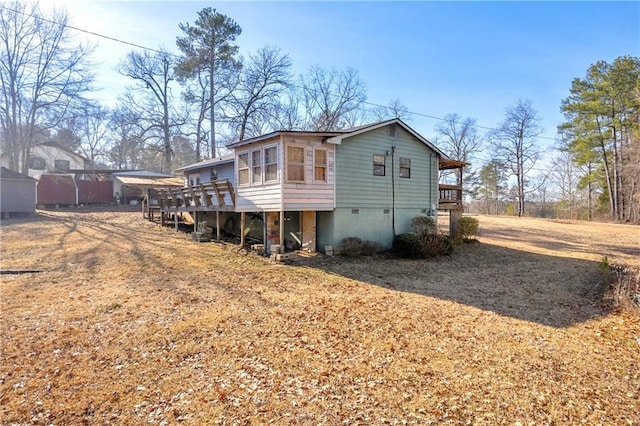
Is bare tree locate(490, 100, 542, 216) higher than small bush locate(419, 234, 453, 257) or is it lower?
higher

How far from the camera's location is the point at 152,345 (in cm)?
521

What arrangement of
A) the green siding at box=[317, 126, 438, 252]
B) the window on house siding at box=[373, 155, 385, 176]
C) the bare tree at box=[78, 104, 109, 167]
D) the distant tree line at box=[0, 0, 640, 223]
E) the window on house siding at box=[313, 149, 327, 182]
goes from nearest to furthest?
1. the window on house siding at box=[313, 149, 327, 182]
2. the green siding at box=[317, 126, 438, 252]
3. the window on house siding at box=[373, 155, 385, 176]
4. the distant tree line at box=[0, 0, 640, 223]
5. the bare tree at box=[78, 104, 109, 167]

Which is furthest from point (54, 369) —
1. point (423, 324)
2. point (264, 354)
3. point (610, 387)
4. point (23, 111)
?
point (23, 111)

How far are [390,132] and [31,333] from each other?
12436 mm

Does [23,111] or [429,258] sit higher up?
[23,111]

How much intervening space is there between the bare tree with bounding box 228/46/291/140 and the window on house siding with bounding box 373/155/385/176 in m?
20.6

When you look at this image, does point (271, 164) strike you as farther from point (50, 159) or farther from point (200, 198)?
point (50, 159)

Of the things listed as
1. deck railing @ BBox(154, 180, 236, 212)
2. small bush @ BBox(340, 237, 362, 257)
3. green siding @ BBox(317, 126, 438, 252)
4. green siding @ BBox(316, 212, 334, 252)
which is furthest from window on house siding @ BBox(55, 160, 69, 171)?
small bush @ BBox(340, 237, 362, 257)

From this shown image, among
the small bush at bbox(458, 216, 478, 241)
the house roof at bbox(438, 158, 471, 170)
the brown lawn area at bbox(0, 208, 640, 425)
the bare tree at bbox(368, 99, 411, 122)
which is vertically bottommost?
the brown lawn area at bbox(0, 208, 640, 425)

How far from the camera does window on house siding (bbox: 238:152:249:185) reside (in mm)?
13055

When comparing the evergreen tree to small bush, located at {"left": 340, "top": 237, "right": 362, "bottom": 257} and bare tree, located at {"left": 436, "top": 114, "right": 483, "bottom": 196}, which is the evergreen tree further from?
bare tree, located at {"left": 436, "top": 114, "right": 483, "bottom": 196}

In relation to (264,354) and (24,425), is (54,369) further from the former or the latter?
(264,354)

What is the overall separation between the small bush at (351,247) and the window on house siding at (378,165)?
9.41 feet

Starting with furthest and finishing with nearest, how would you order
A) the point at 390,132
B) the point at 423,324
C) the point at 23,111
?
the point at 23,111
the point at 390,132
the point at 423,324
